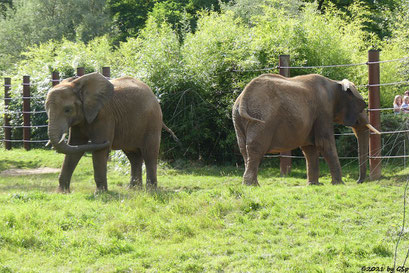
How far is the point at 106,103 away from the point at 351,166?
7031mm

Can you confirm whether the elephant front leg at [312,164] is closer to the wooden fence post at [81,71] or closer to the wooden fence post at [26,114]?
the wooden fence post at [81,71]

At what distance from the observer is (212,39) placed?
18078 mm

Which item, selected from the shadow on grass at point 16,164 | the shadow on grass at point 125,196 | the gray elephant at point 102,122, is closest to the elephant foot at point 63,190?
the gray elephant at point 102,122

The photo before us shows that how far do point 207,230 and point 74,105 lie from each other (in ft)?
15.2

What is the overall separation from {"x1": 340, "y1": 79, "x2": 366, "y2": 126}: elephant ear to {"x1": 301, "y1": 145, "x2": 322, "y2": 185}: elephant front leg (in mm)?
880

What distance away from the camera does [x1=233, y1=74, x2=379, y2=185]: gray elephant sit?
11648 millimetres

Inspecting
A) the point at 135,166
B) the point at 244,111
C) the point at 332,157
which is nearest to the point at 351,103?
the point at 332,157

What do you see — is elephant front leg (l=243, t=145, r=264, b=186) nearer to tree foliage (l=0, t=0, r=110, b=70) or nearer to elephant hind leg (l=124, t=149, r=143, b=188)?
elephant hind leg (l=124, t=149, r=143, b=188)

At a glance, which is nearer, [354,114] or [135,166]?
[354,114]

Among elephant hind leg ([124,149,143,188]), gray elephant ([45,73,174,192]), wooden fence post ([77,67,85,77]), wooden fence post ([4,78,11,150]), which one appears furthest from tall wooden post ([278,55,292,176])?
wooden fence post ([4,78,11,150])

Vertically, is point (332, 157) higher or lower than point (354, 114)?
lower

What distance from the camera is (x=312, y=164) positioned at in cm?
1271

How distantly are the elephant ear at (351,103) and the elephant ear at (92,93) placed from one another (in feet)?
15.3

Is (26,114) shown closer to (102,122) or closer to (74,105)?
(102,122)
